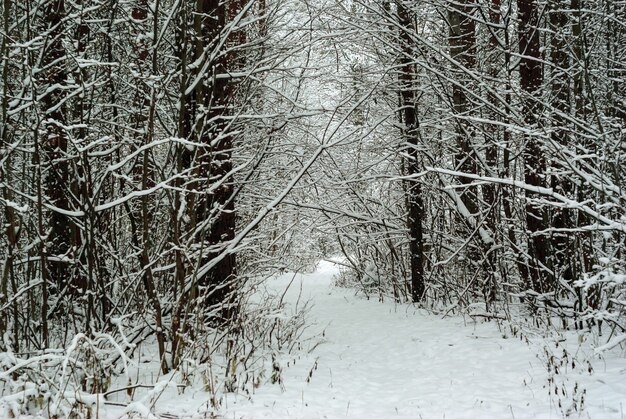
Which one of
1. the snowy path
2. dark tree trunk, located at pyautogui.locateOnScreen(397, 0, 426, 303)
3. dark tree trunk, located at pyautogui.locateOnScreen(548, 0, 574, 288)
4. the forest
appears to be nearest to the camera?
the snowy path

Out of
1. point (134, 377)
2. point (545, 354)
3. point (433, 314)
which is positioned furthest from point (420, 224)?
point (134, 377)

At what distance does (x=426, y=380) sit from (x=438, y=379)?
0.13 meters

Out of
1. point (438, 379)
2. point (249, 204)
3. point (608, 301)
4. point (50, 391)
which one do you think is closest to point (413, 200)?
point (249, 204)

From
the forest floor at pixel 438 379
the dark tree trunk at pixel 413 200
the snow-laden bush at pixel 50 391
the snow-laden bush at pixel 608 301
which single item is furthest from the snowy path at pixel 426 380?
the dark tree trunk at pixel 413 200

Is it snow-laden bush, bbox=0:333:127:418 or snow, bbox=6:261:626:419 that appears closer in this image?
snow-laden bush, bbox=0:333:127:418

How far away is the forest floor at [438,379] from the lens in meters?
4.26

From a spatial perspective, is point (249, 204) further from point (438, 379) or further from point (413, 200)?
point (438, 379)

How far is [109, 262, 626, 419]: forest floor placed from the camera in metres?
4.26

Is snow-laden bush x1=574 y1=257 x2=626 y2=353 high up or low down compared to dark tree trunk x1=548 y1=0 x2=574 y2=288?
down

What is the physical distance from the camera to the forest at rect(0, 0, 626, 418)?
4539 millimetres

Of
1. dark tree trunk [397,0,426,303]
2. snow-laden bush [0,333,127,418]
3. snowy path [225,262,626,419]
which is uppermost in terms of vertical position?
dark tree trunk [397,0,426,303]

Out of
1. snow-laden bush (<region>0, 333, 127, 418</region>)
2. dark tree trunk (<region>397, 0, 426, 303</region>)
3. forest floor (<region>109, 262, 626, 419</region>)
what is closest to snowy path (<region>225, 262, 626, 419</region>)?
forest floor (<region>109, 262, 626, 419</region>)

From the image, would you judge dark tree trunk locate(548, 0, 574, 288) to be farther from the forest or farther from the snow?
the snow

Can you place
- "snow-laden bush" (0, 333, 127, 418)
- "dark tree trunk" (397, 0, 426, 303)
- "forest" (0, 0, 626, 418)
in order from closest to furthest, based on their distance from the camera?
"snow-laden bush" (0, 333, 127, 418) < "forest" (0, 0, 626, 418) < "dark tree trunk" (397, 0, 426, 303)
